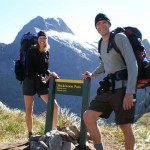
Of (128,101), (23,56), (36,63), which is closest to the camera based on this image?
(128,101)

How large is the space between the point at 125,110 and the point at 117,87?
17.0 inches

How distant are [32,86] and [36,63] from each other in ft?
1.67

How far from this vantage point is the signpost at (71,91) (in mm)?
7574

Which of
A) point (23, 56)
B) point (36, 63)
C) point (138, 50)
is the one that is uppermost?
point (138, 50)

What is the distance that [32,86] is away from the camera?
869 centimetres

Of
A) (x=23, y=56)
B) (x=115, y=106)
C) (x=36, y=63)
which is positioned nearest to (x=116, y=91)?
(x=115, y=106)

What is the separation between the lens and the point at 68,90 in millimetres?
8039

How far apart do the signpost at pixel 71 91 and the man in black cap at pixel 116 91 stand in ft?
3.12

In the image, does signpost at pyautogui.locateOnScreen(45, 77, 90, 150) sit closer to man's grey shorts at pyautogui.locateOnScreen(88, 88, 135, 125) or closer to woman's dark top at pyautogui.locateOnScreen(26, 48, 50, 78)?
woman's dark top at pyautogui.locateOnScreen(26, 48, 50, 78)

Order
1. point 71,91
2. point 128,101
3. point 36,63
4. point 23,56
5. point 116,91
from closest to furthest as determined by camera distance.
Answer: point 128,101 < point 116,91 < point 71,91 < point 36,63 < point 23,56

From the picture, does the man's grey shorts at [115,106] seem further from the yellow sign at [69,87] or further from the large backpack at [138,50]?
the yellow sign at [69,87]

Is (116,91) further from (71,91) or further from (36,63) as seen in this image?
(36,63)

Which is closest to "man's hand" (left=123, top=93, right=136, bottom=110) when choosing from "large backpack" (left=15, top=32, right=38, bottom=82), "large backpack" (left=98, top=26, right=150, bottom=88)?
"large backpack" (left=98, top=26, right=150, bottom=88)

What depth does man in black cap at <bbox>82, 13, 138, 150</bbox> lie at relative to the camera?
5.97 m
